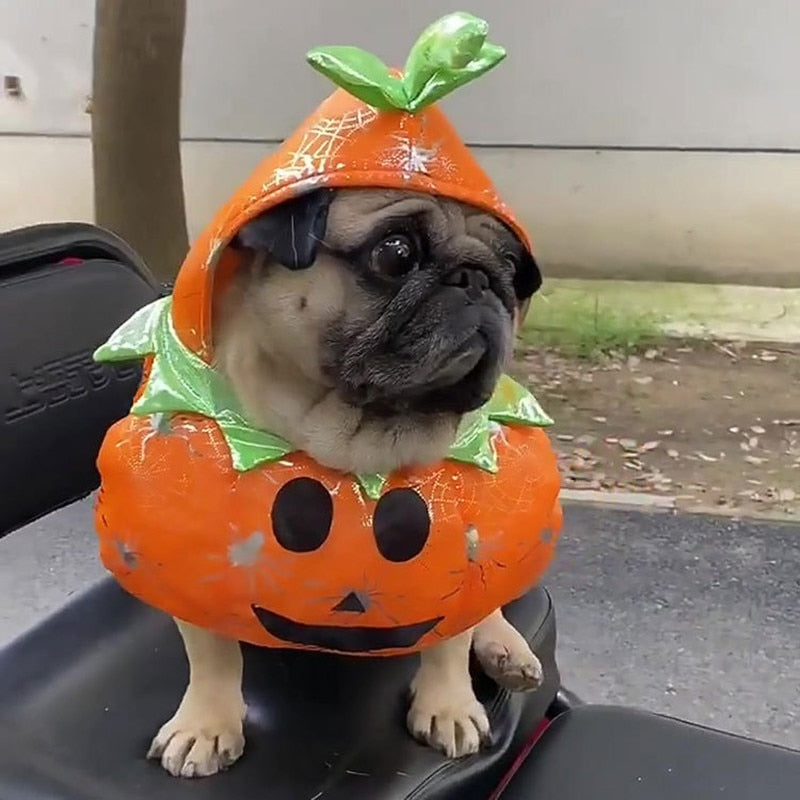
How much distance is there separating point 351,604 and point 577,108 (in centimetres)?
232

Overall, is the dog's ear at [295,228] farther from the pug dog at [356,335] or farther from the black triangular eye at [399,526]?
the black triangular eye at [399,526]

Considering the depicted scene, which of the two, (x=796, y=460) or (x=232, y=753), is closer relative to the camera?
(x=232, y=753)

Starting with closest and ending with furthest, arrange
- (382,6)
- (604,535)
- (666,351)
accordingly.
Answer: (604,535) < (666,351) < (382,6)

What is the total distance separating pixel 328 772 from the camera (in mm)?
796

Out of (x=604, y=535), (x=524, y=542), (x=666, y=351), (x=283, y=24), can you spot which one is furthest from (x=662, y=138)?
(x=524, y=542)

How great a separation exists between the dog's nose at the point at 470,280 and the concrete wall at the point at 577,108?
2.24m

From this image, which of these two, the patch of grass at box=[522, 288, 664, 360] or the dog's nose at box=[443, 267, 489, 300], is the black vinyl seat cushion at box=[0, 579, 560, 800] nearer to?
the dog's nose at box=[443, 267, 489, 300]

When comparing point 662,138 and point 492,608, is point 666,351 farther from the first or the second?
point 492,608

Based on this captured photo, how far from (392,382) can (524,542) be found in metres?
0.18

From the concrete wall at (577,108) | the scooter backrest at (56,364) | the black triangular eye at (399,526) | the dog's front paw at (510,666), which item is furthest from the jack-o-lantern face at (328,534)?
the concrete wall at (577,108)

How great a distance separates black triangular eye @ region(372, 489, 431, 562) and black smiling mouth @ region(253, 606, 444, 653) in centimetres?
5

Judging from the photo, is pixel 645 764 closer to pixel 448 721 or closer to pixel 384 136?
pixel 448 721

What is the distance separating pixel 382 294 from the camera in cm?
69

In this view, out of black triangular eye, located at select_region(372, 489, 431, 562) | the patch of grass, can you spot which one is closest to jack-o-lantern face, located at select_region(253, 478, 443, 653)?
black triangular eye, located at select_region(372, 489, 431, 562)
